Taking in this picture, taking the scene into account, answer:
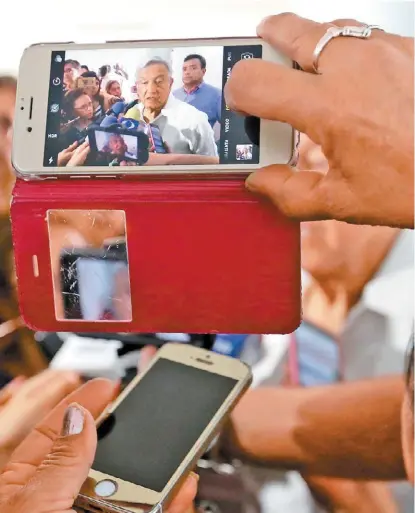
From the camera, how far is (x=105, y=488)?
571 mm

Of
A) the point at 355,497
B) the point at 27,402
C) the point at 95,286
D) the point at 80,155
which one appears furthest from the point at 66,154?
the point at 355,497

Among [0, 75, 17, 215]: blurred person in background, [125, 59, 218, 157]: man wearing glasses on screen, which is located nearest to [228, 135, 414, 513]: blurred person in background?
[125, 59, 218, 157]: man wearing glasses on screen

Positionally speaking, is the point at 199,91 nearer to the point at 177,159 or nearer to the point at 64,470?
the point at 177,159

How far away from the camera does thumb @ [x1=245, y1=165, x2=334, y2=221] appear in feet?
1.73

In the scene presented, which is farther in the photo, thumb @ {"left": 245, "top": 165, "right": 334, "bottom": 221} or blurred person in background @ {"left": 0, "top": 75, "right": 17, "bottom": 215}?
blurred person in background @ {"left": 0, "top": 75, "right": 17, "bottom": 215}

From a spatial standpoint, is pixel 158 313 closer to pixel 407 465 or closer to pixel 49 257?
pixel 49 257

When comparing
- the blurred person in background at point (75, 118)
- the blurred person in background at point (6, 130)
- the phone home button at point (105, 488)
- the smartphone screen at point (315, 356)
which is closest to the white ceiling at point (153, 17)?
the blurred person in background at point (6, 130)

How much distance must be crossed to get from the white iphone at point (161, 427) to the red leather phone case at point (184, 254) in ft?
0.13

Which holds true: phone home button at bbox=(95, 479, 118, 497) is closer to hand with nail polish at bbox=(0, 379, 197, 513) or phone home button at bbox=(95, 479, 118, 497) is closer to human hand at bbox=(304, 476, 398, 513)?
hand with nail polish at bbox=(0, 379, 197, 513)

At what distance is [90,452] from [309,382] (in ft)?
0.65

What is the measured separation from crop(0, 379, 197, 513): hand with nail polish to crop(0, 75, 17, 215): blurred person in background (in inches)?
8.0

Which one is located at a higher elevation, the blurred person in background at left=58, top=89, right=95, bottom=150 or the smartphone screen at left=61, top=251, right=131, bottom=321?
the blurred person in background at left=58, top=89, right=95, bottom=150

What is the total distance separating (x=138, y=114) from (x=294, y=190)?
14 centimetres

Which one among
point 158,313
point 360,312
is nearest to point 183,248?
point 158,313
